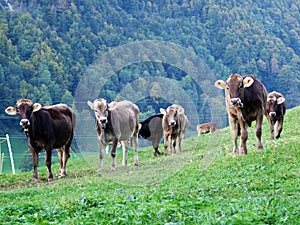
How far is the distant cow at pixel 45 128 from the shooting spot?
1977cm

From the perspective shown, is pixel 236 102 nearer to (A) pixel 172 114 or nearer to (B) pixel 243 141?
(B) pixel 243 141

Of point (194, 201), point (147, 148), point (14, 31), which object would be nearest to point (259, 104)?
point (194, 201)

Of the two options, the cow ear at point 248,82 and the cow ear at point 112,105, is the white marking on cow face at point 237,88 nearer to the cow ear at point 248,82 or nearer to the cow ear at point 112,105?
the cow ear at point 248,82

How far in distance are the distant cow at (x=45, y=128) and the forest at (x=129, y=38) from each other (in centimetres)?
3321

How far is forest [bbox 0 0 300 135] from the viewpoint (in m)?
77.0

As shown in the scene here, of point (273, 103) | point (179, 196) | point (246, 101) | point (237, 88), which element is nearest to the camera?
point (179, 196)

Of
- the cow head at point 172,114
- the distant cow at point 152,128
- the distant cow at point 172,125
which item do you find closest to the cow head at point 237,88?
the cow head at point 172,114

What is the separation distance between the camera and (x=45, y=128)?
20.5 metres

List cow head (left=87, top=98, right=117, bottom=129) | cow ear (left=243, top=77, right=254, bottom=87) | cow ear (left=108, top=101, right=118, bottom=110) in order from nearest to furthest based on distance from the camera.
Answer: cow ear (left=243, top=77, right=254, bottom=87) < cow head (left=87, top=98, right=117, bottom=129) < cow ear (left=108, top=101, right=118, bottom=110)

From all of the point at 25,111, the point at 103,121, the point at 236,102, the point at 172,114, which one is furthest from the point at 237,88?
the point at 172,114

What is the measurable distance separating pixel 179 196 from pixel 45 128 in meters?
10.7

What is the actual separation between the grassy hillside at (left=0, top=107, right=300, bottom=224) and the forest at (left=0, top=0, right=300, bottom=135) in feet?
130

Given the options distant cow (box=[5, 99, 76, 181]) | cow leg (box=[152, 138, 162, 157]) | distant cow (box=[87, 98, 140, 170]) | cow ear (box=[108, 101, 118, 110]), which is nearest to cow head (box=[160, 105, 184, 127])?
cow leg (box=[152, 138, 162, 157])

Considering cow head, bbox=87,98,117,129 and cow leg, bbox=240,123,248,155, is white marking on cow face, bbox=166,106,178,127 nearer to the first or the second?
cow head, bbox=87,98,117,129
